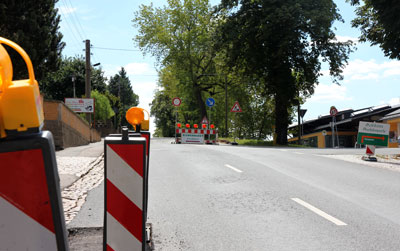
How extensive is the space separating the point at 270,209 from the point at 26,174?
5097mm

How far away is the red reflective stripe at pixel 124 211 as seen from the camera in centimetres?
299

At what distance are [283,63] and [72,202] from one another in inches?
936

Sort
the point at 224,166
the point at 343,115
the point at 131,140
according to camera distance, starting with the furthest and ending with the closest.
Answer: the point at 343,115
the point at 224,166
the point at 131,140

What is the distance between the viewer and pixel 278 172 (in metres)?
10.1

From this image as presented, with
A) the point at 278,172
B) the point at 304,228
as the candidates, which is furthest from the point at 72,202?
the point at 278,172

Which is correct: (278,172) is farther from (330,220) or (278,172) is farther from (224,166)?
(330,220)

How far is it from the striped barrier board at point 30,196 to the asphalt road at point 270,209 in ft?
9.65

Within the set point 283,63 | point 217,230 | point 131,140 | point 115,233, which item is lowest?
point 217,230

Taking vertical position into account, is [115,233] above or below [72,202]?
above

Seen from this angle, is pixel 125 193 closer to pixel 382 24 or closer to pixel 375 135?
pixel 375 135

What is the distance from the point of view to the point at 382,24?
15.2 meters

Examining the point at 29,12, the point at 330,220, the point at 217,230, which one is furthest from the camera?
the point at 29,12

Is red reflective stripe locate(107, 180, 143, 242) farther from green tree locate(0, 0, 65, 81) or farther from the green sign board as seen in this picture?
green tree locate(0, 0, 65, 81)

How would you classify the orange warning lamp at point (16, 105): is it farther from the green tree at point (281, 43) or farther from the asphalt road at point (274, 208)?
the green tree at point (281, 43)
